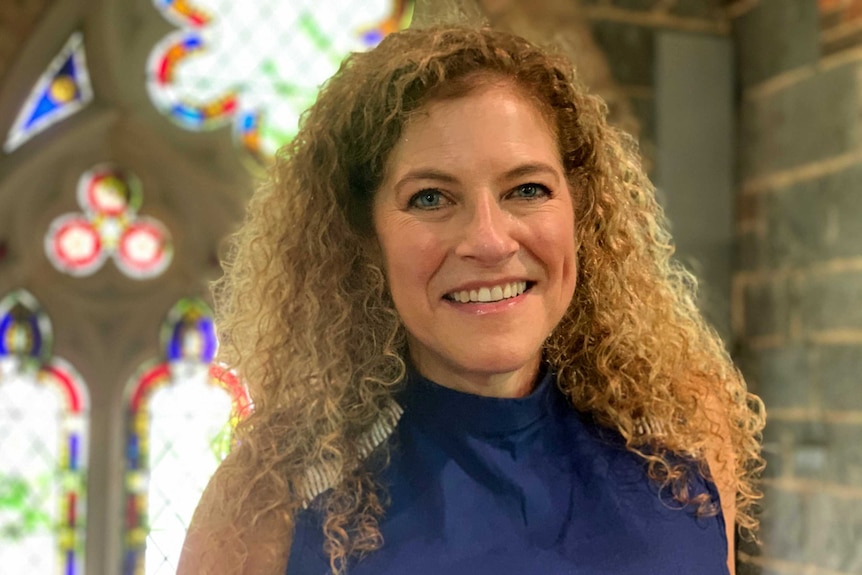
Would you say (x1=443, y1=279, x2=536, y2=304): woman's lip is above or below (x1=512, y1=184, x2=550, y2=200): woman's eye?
below

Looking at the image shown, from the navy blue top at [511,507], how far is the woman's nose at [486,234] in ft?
0.62

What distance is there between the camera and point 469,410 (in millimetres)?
1043

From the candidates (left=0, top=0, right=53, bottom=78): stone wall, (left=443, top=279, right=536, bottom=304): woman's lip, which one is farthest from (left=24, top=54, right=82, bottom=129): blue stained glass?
(left=443, top=279, right=536, bottom=304): woman's lip

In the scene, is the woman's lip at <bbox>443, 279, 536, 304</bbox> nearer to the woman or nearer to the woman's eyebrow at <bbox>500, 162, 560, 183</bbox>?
the woman

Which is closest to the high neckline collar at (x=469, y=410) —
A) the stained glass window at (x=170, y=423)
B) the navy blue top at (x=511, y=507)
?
the navy blue top at (x=511, y=507)

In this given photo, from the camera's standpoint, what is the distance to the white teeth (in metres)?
0.97

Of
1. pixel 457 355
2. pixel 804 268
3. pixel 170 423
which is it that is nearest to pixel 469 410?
pixel 457 355

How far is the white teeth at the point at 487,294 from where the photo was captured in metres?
0.97

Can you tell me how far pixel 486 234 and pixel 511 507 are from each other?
325 mm

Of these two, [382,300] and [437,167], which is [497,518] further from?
[437,167]

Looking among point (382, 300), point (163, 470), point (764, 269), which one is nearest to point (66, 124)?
point (163, 470)

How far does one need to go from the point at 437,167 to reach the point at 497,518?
0.41 metres

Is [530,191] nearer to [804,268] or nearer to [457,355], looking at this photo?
[457,355]

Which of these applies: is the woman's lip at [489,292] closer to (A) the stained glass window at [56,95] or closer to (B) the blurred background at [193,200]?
(B) the blurred background at [193,200]
